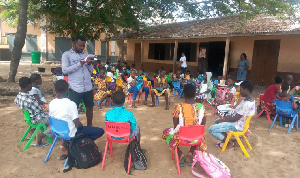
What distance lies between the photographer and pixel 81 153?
9.16 feet

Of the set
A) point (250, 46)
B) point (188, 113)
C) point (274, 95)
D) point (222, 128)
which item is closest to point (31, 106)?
point (188, 113)

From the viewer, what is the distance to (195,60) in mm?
13414

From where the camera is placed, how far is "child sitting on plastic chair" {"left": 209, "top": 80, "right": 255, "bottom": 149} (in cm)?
328

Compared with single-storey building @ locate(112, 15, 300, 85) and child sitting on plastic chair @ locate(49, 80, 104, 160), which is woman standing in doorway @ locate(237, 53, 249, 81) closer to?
single-storey building @ locate(112, 15, 300, 85)

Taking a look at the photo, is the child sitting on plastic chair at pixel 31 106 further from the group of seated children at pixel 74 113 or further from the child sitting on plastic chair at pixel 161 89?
the child sitting on plastic chair at pixel 161 89

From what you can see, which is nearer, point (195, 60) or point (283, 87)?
point (283, 87)

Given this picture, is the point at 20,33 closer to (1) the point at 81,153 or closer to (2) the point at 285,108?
(1) the point at 81,153

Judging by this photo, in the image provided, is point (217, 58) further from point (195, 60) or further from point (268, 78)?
point (268, 78)

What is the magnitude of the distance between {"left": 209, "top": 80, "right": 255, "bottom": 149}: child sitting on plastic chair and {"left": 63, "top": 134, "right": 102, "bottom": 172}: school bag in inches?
73.5

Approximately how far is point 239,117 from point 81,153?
2.29 meters

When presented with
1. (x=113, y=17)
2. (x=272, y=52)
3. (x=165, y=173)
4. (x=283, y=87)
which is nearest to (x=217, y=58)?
(x=272, y=52)

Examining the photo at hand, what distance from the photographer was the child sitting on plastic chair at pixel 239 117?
10.8ft

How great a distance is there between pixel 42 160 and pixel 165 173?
1.69 meters

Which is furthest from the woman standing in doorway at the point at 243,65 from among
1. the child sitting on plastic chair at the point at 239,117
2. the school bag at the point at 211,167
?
the school bag at the point at 211,167
